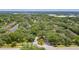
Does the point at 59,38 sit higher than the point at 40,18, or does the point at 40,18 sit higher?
the point at 40,18

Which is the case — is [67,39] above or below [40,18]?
below
